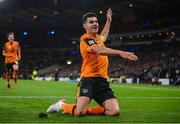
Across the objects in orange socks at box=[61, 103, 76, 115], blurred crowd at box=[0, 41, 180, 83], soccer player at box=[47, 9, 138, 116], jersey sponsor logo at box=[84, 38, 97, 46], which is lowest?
orange socks at box=[61, 103, 76, 115]

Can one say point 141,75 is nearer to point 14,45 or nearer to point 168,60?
point 168,60

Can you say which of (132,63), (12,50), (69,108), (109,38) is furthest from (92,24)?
(109,38)

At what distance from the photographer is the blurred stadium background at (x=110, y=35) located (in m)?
48.5

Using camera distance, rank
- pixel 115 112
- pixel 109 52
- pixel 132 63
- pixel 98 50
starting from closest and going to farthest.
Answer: pixel 109 52, pixel 98 50, pixel 115 112, pixel 132 63

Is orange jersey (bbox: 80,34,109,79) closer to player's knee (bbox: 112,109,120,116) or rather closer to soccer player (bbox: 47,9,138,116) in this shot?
soccer player (bbox: 47,9,138,116)

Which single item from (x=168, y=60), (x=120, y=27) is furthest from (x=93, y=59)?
(x=120, y=27)

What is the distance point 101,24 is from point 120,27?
10.8 ft

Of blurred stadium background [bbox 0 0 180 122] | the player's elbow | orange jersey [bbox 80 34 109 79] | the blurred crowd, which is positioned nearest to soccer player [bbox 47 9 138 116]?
orange jersey [bbox 80 34 109 79]

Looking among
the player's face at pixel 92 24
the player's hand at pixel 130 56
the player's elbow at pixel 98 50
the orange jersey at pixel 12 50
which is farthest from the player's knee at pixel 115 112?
the orange jersey at pixel 12 50

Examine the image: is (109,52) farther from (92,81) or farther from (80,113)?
(80,113)

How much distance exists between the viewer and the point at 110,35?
6372cm

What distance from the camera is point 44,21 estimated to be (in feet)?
226

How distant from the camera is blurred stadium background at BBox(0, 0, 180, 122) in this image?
159 ft

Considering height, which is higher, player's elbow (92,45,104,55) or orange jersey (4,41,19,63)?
orange jersey (4,41,19,63)
